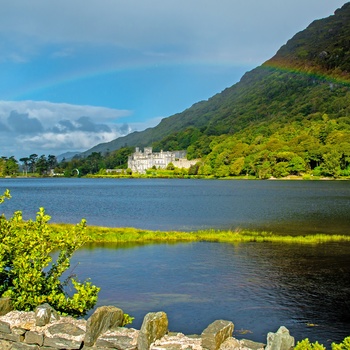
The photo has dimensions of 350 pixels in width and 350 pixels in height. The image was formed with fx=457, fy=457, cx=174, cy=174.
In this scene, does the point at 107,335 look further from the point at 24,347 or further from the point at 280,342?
the point at 280,342

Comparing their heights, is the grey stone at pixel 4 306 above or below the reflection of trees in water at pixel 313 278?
above

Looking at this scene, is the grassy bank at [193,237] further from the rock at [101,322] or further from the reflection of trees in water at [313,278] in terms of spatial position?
the rock at [101,322]

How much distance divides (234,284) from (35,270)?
12.5 m

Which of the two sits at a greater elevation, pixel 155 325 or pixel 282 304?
pixel 155 325

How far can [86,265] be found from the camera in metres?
25.7

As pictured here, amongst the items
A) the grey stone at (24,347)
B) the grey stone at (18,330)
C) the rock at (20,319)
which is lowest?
the grey stone at (24,347)

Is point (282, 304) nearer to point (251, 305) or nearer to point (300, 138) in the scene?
point (251, 305)

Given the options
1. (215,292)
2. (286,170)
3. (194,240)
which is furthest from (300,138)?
(215,292)

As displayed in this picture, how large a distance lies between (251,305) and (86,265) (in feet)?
35.1

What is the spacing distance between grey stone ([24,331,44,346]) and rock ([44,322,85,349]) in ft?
0.30

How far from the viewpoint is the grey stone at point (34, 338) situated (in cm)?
959

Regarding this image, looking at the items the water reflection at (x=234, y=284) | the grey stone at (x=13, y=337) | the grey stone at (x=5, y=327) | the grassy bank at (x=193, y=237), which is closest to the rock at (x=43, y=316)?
the grey stone at (x=13, y=337)

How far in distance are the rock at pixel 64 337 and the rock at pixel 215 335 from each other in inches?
101

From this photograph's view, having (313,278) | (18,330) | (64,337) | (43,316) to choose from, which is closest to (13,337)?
(18,330)
